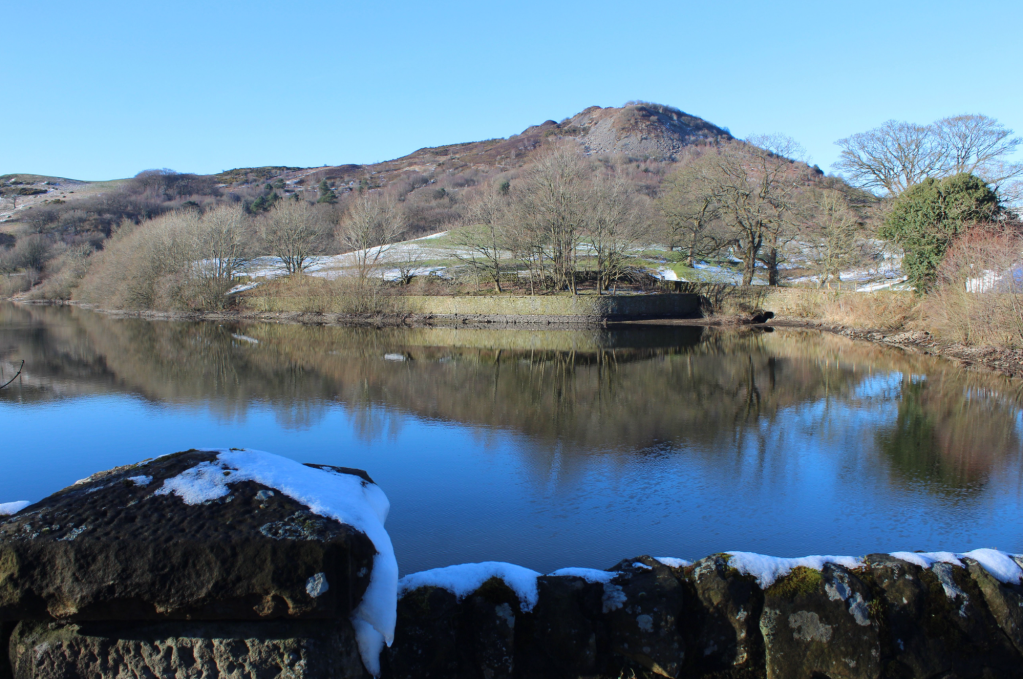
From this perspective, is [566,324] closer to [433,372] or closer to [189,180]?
[433,372]

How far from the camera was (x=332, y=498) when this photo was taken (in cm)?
311

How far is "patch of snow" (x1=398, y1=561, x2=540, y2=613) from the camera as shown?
3.47 meters

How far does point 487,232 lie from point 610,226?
7836 mm

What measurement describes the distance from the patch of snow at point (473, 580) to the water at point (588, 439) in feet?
6.02

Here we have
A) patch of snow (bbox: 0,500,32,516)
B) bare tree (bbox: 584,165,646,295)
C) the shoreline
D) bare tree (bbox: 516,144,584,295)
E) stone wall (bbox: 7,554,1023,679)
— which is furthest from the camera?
bare tree (bbox: 516,144,584,295)

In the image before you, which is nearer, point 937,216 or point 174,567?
point 174,567

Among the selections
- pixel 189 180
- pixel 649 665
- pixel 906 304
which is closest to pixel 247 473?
pixel 649 665

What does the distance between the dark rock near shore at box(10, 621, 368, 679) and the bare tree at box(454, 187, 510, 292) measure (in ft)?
117

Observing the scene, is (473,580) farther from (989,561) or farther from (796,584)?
(989,561)

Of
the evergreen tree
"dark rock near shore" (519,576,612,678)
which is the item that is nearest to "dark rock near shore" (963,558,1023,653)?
"dark rock near shore" (519,576,612,678)

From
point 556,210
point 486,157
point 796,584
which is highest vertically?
point 486,157

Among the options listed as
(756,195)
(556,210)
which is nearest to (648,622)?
(556,210)

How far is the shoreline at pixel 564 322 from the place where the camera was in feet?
66.4

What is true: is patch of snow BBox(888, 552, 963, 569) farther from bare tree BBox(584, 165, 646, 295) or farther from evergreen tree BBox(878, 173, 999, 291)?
bare tree BBox(584, 165, 646, 295)
